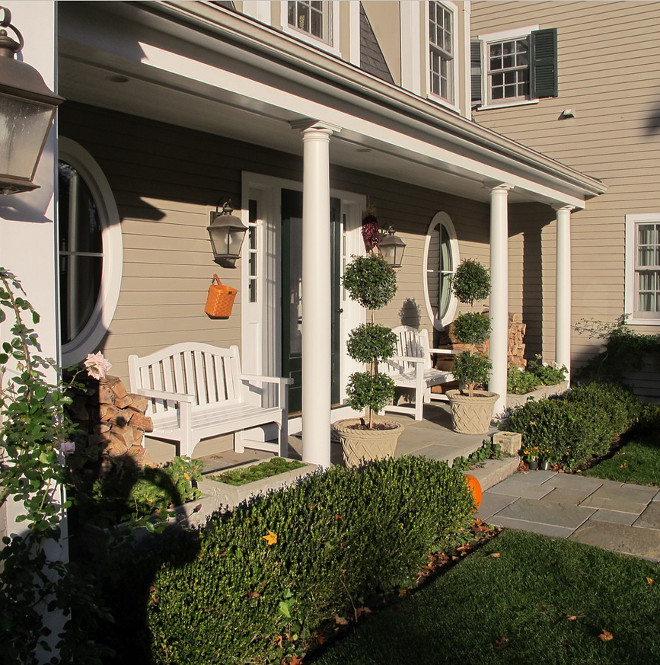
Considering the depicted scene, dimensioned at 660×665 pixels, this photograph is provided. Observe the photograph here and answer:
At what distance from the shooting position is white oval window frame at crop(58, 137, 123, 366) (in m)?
5.33

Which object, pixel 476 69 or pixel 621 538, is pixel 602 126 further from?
pixel 621 538

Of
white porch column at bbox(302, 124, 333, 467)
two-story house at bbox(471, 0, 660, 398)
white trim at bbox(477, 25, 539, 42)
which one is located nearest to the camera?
white porch column at bbox(302, 124, 333, 467)

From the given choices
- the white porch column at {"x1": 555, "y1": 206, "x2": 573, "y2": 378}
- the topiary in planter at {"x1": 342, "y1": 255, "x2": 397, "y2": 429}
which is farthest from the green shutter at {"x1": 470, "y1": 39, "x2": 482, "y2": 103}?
the topiary in planter at {"x1": 342, "y1": 255, "x2": 397, "y2": 429}

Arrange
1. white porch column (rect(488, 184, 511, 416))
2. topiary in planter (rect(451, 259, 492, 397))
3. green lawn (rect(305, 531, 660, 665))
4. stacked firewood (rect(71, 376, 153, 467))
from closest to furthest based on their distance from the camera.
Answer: green lawn (rect(305, 531, 660, 665)), stacked firewood (rect(71, 376, 153, 467)), topiary in planter (rect(451, 259, 492, 397)), white porch column (rect(488, 184, 511, 416))

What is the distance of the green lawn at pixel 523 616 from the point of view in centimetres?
333

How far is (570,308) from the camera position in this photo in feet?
36.9

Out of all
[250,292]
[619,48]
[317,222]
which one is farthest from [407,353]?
[619,48]

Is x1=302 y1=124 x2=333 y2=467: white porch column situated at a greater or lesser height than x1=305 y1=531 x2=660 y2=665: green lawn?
greater

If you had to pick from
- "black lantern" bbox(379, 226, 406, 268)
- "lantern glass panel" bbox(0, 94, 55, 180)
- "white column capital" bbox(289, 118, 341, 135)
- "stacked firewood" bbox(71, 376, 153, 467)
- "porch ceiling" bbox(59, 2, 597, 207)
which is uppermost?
"porch ceiling" bbox(59, 2, 597, 207)

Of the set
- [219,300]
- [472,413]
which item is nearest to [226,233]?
[219,300]

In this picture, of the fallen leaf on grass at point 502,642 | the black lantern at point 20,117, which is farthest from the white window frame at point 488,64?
the black lantern at point 20,117

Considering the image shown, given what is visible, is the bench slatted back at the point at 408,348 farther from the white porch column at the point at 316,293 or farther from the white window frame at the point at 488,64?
the white window frame at the point at 488,64

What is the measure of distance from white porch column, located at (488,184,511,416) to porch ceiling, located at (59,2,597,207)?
45 centimetres

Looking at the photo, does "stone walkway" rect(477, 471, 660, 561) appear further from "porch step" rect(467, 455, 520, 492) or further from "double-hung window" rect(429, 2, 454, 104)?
"double-hung window" rect(429, 2, 454, 104)
